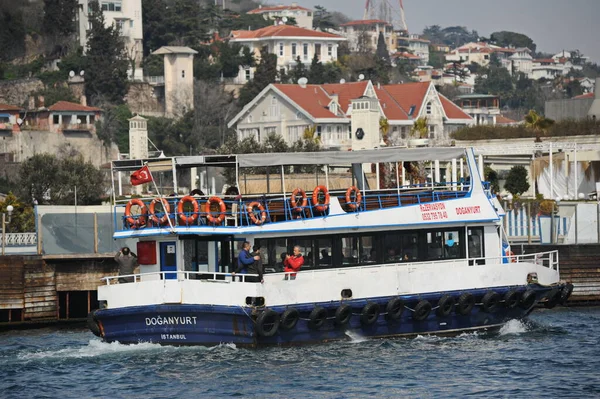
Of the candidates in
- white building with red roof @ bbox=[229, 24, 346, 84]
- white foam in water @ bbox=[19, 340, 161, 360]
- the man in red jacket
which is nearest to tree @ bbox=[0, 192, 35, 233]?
white foam in water @ bbox=[19, 340, 161, 360]

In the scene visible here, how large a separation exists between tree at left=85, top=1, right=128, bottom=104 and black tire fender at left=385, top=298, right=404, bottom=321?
77.0m

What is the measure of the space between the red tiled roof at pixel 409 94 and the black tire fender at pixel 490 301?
58.9 meters

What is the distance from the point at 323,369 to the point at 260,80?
81354mm

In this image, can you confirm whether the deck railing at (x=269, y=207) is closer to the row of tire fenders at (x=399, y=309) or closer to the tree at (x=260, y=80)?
the row of tire fenders at (x=399, y=309)

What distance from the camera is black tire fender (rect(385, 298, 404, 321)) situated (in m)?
26.3

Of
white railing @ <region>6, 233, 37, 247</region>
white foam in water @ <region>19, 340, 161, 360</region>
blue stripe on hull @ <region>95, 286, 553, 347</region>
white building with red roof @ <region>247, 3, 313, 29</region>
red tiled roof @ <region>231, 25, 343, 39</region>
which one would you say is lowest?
white foam in water @ <region>19, 340, 161, 360</region>

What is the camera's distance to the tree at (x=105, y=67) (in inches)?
3964

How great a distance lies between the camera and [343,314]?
84.4ft

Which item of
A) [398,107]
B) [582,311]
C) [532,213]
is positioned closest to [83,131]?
[398,107]

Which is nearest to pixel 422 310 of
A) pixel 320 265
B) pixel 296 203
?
pixel 320 265

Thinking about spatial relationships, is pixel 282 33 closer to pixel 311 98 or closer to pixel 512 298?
pixel 311 98

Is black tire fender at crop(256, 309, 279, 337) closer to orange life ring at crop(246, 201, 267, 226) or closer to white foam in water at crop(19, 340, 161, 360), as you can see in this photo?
orange life ring at crop(246, 201, 267, 226)

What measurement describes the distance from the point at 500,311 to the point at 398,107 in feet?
191

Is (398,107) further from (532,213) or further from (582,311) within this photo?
(582,311)
